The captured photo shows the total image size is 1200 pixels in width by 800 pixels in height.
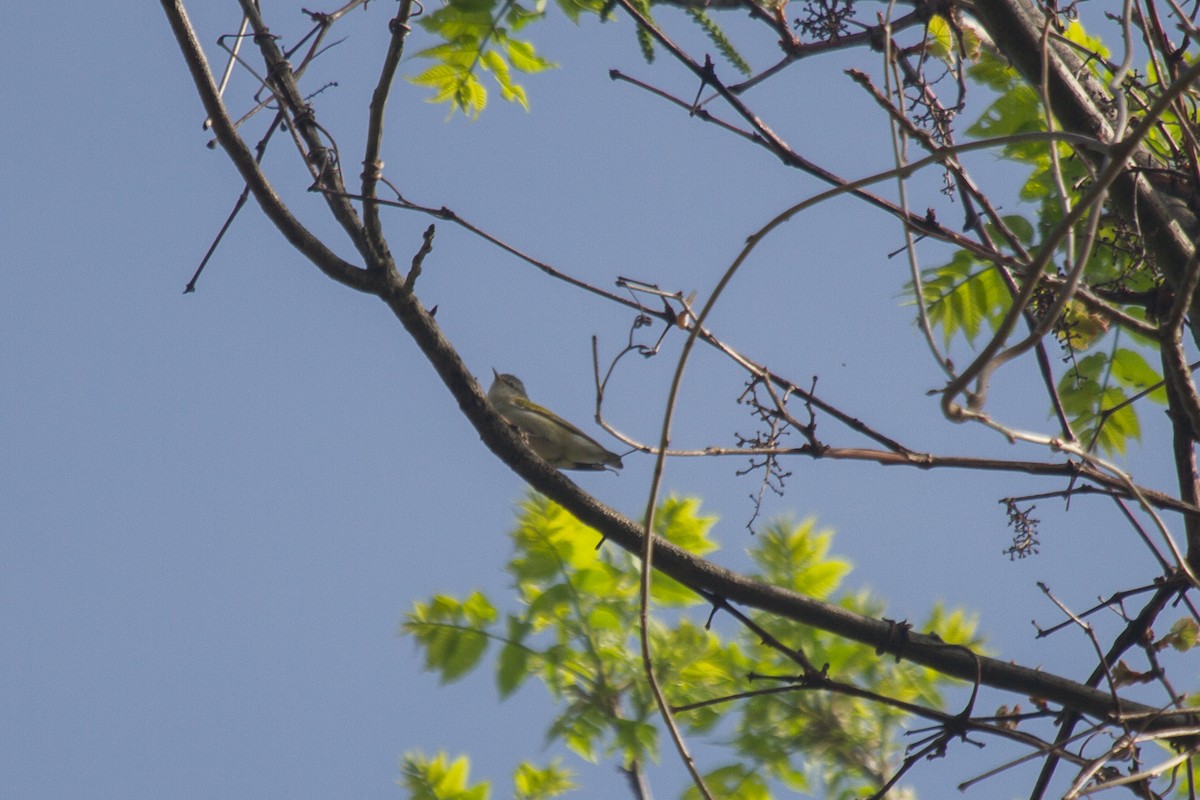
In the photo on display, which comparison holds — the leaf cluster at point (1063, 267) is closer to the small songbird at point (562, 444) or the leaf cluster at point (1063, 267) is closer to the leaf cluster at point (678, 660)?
the leaf cluster at point (678, 660)

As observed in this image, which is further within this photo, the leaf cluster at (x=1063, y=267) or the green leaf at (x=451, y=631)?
the green leaf at (x=451, y=631)

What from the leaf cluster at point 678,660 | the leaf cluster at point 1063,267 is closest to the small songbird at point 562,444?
the leaf cluster at point 678,660

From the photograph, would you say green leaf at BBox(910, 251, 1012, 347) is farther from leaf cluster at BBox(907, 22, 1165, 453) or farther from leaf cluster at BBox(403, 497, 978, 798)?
leaf cluster at BBox(403, 497, 978, 798)

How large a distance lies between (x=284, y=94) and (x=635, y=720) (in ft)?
8.68

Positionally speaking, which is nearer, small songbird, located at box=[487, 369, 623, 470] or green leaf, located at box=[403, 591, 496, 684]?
green leaf, located at box=[403, 591, 496, 684]

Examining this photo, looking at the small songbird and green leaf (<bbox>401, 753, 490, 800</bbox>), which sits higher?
the small songbird

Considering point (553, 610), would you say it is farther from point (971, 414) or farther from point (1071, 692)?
point (971, 414)

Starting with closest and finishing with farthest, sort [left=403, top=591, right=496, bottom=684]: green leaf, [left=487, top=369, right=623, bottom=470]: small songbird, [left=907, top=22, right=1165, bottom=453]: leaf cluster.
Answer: [left=907, top=22, right=1165, bottom=453]: leaf cluster, [left=403, top=591, right=496, bottom=684]: green leaf, [left=487, top=369, right=623, bottom=470]: small songbird

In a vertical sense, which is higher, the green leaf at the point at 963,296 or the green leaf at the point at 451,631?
the green leaf at the point at 963,296

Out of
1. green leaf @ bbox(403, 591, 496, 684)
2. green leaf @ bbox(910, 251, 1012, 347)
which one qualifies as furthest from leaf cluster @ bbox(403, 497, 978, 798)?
green leaf @ bbox(910, 251, 1012, 347)

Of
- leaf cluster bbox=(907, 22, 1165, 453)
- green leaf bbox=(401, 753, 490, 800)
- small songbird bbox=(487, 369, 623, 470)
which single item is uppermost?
small songbird bbox=(487, 369, 623, 470)

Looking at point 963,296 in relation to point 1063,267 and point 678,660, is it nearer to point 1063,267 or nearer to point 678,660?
point 1063,267

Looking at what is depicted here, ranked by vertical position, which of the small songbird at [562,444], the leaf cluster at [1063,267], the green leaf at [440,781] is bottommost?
the green leaf at [440,781]

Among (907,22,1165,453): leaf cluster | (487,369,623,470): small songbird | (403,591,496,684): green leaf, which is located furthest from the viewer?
(487,369,623,470): small songbird
